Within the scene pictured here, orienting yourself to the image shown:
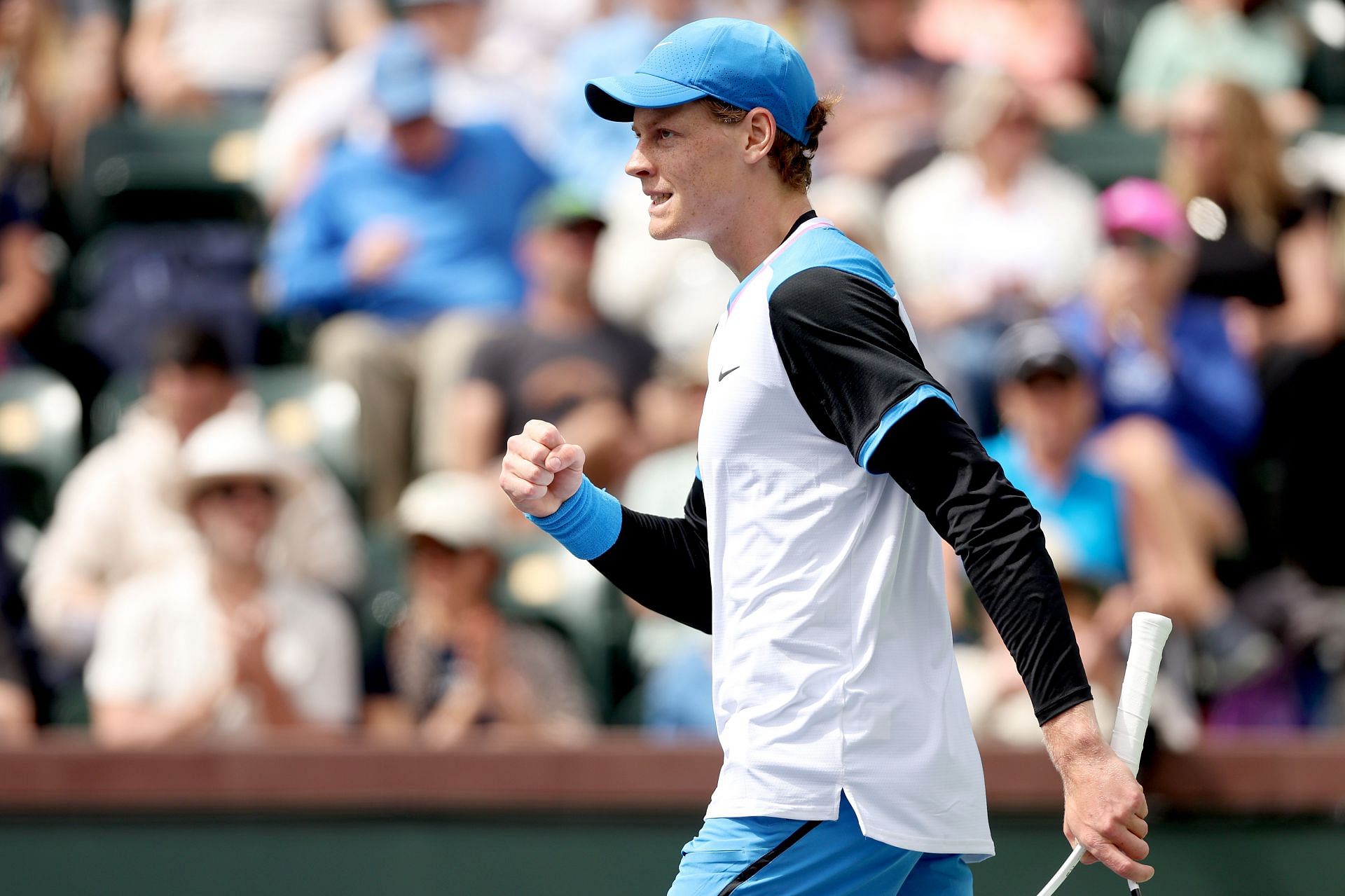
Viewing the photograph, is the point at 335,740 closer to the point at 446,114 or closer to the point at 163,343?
the point at 163,343

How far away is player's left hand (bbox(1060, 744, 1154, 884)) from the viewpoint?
2.20m

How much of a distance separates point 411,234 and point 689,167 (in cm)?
470

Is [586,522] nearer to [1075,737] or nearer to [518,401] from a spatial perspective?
[1075,737]

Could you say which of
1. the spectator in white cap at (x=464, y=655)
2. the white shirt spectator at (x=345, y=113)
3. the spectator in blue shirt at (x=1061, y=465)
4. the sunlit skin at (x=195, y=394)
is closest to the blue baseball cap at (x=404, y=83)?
the white shirt spectator at (x=345, y=113)

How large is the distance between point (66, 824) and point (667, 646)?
1.78 meters

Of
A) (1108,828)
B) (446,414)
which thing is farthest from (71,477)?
(1108,828)

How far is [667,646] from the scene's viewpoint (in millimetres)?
5492

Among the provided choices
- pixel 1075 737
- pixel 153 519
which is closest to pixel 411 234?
pixel 153 519

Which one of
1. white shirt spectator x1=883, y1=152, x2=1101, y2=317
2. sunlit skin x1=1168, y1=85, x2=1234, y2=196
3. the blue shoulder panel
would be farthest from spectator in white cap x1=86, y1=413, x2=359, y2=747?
sunlit skin x1=1168, y1=85, x2=1234, y2=196

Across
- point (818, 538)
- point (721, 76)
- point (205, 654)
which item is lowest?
point (205, 654)

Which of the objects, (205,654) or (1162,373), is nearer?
(205,654)

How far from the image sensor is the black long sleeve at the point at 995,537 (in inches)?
89.7

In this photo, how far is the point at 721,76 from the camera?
2592 mm

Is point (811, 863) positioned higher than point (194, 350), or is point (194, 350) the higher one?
point (194, 350)
